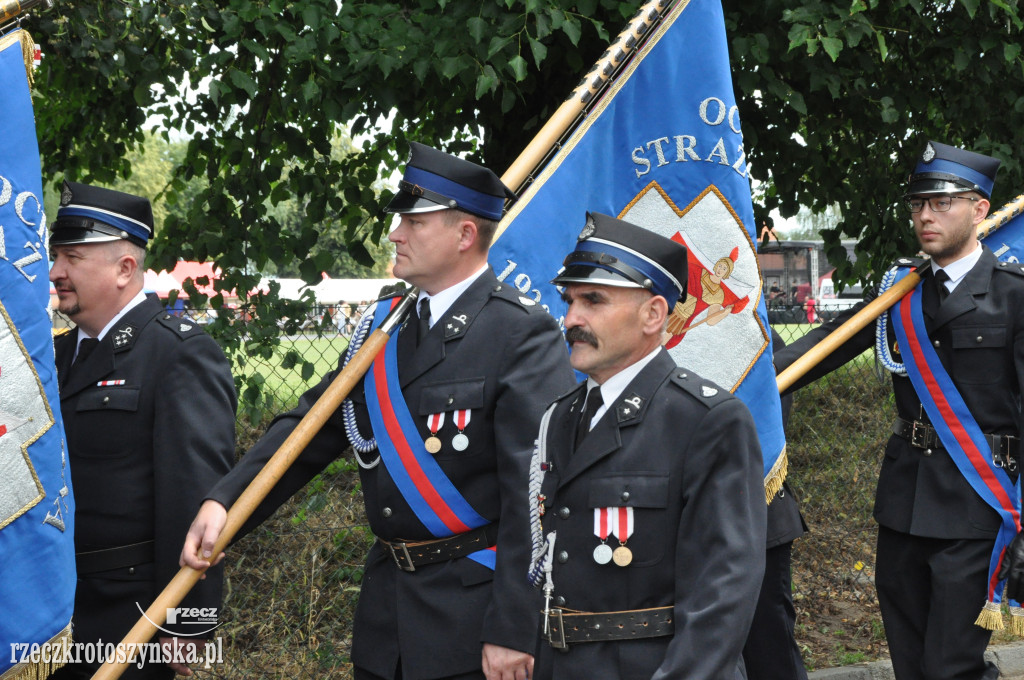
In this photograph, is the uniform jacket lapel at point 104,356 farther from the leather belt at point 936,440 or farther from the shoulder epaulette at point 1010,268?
the shoulder epaulette at point 1010,268

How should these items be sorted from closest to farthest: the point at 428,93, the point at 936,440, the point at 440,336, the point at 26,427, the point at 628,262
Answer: the point at 628,262
the point at 26,427
the point at 440,336
the point at 936,440
the point at 428,93

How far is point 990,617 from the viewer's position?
4.38 m

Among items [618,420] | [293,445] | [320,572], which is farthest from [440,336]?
[320,572]

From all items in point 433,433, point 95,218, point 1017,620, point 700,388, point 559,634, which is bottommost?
point 1017,620

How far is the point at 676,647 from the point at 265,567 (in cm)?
412

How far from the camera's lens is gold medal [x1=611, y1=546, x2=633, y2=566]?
99.4 inches

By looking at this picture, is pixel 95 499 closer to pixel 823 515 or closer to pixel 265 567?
pixel 265 567

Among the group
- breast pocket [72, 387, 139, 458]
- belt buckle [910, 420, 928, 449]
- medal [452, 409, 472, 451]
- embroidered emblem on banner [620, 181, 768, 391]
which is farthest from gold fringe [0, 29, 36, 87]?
belt buckle [910, 420, 928, 449]

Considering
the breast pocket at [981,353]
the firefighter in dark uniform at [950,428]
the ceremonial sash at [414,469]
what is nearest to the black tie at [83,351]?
the ceremonial sash at [414,469]

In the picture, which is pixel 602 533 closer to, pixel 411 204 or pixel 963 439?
pixel 411 204

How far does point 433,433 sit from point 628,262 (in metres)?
0.86

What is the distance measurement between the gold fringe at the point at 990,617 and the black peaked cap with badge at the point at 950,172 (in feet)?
5.46

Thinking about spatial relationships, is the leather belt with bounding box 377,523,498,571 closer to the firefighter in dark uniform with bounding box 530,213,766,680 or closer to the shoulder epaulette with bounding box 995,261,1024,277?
the firefighter in dark uniform with bounding box 530,213,766,680

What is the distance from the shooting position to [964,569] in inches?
176
